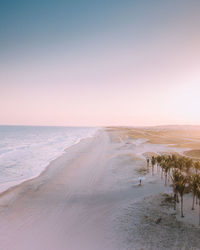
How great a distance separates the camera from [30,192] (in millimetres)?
17312

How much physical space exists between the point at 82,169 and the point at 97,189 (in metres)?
8.74

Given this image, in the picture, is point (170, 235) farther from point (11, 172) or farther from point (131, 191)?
point (11, 172)

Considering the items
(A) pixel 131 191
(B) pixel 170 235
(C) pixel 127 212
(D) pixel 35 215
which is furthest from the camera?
(A) pixel 131 191

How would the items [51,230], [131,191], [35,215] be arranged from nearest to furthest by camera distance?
[51,230] → [35,215] → [131,191]

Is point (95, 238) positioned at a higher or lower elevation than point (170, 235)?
lower

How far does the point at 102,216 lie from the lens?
489 inches

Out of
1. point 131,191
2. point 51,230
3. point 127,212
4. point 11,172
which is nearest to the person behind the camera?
point 51,230

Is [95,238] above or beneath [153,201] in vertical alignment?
beneath

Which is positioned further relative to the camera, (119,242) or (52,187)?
(52,187)

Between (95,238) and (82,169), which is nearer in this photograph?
(95,238)

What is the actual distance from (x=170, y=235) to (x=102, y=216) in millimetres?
5219

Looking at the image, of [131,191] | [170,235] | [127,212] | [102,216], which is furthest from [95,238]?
[131,191]

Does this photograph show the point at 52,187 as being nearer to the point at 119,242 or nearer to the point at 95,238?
the point at 95,238

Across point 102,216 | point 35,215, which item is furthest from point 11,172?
point 102,216
